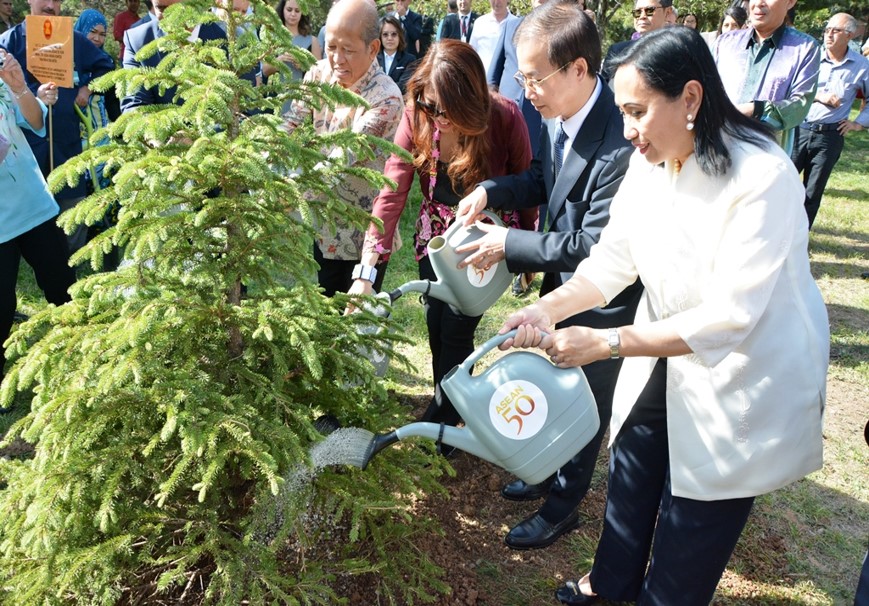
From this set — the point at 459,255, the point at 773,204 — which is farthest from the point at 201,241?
the point at 773,204

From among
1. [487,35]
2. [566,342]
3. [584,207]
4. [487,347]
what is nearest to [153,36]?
[584,207]

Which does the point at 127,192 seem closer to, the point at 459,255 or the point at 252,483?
the point at 252,483

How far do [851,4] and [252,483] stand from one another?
22803mm

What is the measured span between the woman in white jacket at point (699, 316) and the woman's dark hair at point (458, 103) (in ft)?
2.74

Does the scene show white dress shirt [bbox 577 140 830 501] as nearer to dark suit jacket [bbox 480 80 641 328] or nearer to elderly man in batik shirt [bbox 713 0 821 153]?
dark suit jacket [bbox 480 80 641 328]

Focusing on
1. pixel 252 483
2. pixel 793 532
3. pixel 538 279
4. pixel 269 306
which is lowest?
pixel 538 279

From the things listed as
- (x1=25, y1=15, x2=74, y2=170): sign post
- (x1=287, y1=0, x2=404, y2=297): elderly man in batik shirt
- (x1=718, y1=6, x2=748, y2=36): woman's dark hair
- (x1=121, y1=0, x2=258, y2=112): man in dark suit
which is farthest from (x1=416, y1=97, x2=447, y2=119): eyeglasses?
(x1=718, y1=6, x2=748, y2=36): woman's dark hair

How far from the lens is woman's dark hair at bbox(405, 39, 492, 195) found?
2779mm

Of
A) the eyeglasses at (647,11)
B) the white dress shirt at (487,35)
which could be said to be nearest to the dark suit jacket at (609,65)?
the eyeglasses at (647,11)

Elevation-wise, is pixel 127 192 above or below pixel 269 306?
above

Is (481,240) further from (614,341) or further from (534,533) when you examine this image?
(534,533)

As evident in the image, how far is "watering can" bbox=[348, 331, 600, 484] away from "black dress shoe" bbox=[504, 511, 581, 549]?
3.15ft

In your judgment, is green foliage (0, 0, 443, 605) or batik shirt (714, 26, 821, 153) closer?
green foliage (0, 0, 443, 605)

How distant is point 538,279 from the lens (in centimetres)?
604
